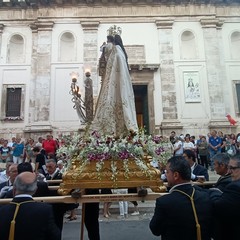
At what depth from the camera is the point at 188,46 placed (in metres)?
19.2

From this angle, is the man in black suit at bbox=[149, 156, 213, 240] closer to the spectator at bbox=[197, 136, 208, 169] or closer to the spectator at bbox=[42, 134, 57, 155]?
the spectator at bbox=[197, 136, 208, 169]

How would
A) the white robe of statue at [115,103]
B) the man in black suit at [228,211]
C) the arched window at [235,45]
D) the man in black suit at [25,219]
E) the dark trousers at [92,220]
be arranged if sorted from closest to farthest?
the man in black suit at [25,219], the man in black suit at [228,211], the white robe of statue at [115,103], the dark trousers at [92,220], the arched window at [235,45]

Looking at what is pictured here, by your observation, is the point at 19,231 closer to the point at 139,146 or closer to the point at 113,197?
the point at 113,197

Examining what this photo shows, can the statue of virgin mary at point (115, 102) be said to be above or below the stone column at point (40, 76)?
below

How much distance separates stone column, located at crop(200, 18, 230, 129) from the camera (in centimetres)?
1744

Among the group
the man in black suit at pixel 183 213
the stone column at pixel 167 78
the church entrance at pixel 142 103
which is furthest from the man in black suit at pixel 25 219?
the church entrance at pixel 142 103

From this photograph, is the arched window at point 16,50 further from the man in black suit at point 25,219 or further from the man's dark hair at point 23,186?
the man in black suit at point 25,219

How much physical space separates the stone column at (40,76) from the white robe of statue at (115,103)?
1270 cm

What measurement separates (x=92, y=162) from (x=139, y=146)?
74 centimetres

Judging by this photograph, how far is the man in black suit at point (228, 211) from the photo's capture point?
2.80 m

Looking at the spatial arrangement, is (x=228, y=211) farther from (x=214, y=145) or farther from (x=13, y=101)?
(x=13, y=101)

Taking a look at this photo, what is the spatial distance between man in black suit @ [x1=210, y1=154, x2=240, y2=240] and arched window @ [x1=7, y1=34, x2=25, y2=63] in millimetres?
18017

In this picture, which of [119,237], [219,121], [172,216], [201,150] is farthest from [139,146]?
[219,121]

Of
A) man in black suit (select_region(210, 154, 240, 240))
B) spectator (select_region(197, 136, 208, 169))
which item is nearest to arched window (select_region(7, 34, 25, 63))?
spectator (select_region(197, 136, 208, 169))
